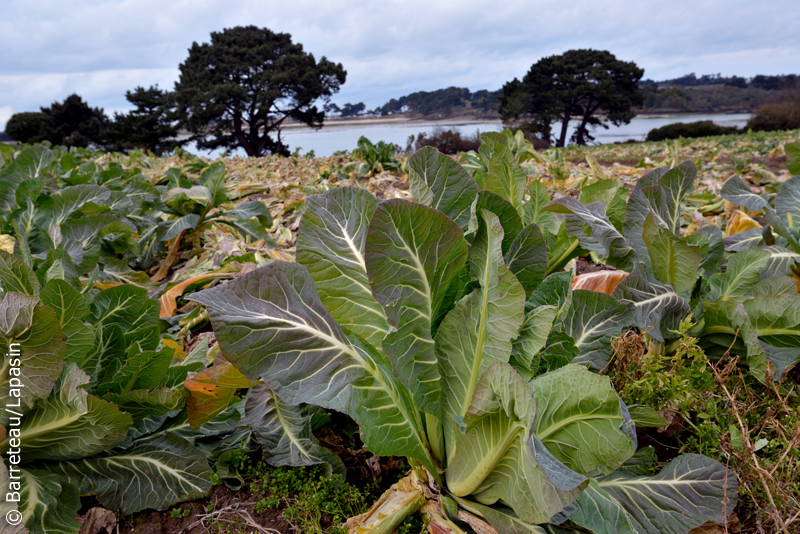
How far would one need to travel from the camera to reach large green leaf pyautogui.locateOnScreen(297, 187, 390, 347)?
1.21m

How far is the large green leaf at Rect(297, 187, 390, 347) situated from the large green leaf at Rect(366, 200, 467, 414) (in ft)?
0.35

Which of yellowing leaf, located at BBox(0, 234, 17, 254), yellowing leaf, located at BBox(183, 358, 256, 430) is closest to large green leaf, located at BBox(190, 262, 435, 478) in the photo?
yellowing leaf, located at BBox(183, 358, 256, 430)

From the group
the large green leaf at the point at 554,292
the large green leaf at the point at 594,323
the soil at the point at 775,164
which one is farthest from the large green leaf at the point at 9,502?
the soil at the point at 775,164

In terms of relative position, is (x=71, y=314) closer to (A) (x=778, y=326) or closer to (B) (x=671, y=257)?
(B) (x=671, y=257)

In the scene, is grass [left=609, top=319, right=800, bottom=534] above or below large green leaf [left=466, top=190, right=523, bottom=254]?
below

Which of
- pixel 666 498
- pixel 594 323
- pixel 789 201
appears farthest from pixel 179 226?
pixel 789 201

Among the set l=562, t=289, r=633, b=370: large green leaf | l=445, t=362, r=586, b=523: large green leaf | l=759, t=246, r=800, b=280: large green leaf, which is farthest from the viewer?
l=759, t=246, r=800, b=280: large green leaf

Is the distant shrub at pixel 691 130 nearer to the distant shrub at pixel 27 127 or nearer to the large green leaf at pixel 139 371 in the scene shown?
the large green leaf at pixel 139 371

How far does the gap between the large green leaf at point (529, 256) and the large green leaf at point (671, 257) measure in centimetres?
60

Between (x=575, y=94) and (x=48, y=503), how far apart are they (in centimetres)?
3890

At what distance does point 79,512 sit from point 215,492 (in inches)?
16.0

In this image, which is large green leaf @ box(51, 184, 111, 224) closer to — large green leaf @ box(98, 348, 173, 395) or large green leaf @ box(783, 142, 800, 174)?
large green leaf @ box(98, 348, 173, 395)

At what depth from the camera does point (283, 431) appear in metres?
1.53

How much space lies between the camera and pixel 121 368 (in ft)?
5.04
